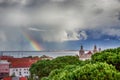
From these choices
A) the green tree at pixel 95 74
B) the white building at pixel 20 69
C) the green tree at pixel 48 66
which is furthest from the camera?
the white building at pixel 20 69

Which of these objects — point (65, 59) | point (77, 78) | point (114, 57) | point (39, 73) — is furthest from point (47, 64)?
point (77, 78)

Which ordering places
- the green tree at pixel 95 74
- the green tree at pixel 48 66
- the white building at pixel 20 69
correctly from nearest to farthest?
the green tree at pixel 95 74 → the green tree at pixel 48 66 → the white building at pixel 20 69

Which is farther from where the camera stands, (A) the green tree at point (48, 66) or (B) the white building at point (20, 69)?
(B) the white building at point (20, 69)

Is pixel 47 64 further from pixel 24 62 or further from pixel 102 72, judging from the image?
pixel 24 62

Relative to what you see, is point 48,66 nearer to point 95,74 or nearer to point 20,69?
point 95,74

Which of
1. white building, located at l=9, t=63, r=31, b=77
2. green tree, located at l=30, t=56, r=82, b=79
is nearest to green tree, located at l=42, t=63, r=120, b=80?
green tree, located at l=30, t=56, r=82, b=79

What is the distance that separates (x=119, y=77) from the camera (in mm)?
8867

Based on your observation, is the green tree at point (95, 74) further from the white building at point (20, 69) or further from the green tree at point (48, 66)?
the white building at point (20, 69)

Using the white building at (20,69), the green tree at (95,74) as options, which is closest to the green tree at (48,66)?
the green tree at (95,74)

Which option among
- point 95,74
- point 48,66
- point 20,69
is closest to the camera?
point 95,74

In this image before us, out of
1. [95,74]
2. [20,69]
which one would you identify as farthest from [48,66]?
[20,69]

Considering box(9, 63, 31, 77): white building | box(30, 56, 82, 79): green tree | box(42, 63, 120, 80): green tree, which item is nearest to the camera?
box(42, 63, 120, 80): green tree

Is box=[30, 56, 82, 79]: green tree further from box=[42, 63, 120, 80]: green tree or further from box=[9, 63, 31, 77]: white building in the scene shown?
box=[9, 63, 31, 77]: white building

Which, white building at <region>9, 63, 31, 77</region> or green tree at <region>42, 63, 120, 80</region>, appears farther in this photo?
white building at <region>9, 63, 31, 77</region>
